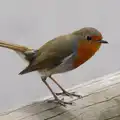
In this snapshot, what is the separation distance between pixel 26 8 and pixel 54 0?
30cm

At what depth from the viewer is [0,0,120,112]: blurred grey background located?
12.9 feet

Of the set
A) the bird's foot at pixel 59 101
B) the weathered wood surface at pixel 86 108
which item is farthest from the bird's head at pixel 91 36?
the bird's foot at pixel 59 101

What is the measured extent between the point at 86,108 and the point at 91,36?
0.40 m

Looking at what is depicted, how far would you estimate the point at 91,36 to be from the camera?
→ 7.45 ft

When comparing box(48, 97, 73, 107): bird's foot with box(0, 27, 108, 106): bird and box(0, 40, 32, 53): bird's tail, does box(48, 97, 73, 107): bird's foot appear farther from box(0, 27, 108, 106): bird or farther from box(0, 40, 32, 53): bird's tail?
box(0, 40, 32, 53): bird's tail

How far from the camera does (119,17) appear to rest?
453cm

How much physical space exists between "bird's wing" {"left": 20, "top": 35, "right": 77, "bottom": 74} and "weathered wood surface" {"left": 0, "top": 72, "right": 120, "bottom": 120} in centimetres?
21

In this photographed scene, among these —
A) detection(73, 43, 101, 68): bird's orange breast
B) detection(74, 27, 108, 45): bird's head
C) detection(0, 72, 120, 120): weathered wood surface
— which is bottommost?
detection(0, 72, 120, 120): weathered wood surface

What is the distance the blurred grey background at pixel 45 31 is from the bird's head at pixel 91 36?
1489mm

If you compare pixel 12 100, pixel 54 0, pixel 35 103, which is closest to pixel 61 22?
pixel 54 0

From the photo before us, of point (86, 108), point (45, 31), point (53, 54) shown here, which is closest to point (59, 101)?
point (86, 108)

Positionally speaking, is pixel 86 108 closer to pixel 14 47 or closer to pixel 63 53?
pixel 63 53

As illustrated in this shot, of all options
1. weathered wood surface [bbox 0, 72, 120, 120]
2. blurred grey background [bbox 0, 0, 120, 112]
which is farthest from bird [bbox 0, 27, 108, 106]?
blurred grey background [bbox 0, 0, 120, 112]

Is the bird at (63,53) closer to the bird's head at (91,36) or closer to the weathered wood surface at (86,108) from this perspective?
the bird's head at (91,36)
